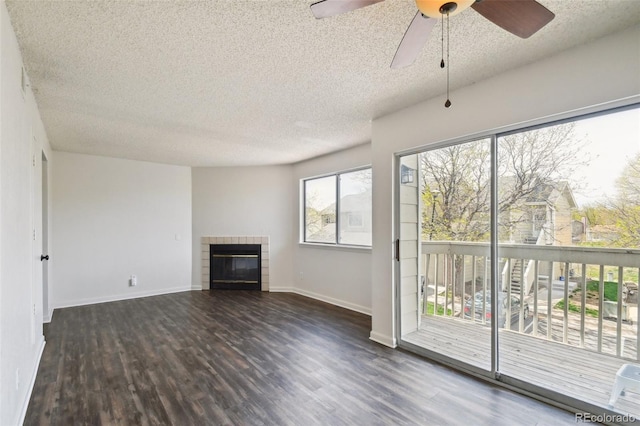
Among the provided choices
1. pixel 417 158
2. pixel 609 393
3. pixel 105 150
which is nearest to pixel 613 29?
pixel 417 158

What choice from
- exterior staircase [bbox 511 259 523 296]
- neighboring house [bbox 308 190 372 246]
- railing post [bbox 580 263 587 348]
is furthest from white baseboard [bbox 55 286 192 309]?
railing post [bbox 580 263 587 348]

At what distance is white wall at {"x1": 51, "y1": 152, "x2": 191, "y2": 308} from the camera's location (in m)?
4.77

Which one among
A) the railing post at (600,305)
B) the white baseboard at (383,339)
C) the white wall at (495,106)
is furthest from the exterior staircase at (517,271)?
the white baseboard at (383,339)

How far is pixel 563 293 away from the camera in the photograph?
2502 millimetres

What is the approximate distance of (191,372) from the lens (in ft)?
8.87

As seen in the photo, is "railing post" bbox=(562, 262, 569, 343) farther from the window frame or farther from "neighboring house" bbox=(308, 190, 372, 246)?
"neighboring house" bbox=(308, 190, 372, 246)

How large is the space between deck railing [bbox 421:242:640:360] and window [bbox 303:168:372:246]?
1774 mm

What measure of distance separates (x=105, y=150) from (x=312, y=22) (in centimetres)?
443

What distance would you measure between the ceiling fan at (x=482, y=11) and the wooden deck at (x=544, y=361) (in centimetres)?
235

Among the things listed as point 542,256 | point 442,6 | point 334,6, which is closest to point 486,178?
point 542,256

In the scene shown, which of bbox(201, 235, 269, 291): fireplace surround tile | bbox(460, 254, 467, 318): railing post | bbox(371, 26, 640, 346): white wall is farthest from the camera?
bbox(201, 235, 269, 291): fireplace surround tile

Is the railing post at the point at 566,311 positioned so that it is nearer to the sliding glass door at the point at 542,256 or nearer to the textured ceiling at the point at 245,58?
the sliding glass door at the point at 542,256

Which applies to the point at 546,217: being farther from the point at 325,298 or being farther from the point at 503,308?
the point at 325,298

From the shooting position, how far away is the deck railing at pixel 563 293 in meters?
2.20
